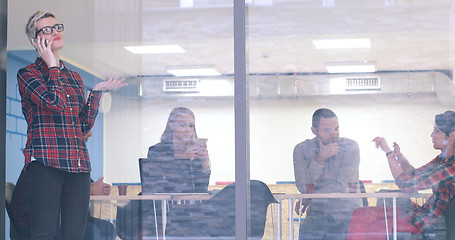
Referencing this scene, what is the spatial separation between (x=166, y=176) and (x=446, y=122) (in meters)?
1.44

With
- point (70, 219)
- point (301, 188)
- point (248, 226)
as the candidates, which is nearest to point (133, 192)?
point (70, 219)

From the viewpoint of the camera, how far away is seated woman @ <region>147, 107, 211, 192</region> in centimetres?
383

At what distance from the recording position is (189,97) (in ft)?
12.7

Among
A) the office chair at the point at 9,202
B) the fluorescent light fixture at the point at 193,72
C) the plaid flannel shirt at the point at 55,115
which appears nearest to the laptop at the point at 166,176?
the plaid flannel shirt at the point at 55,115

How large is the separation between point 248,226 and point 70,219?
88 cm

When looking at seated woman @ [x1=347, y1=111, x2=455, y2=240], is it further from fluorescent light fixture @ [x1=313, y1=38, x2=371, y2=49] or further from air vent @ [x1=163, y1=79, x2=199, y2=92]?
air vent @ [x1=163, y1=79, x2=199, y2=92]

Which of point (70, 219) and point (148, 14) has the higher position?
point (148, 14)

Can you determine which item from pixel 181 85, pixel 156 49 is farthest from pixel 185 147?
pixel 156 49

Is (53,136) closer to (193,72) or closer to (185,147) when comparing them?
(185,147)

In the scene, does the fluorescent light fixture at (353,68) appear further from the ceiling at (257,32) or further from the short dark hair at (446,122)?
the short dark hair at (446,122)

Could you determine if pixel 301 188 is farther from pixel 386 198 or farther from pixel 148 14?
pixel 148 14

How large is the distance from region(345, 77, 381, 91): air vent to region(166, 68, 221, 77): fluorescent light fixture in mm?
684

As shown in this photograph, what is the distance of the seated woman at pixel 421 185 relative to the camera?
3.55m

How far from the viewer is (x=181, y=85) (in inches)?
153
